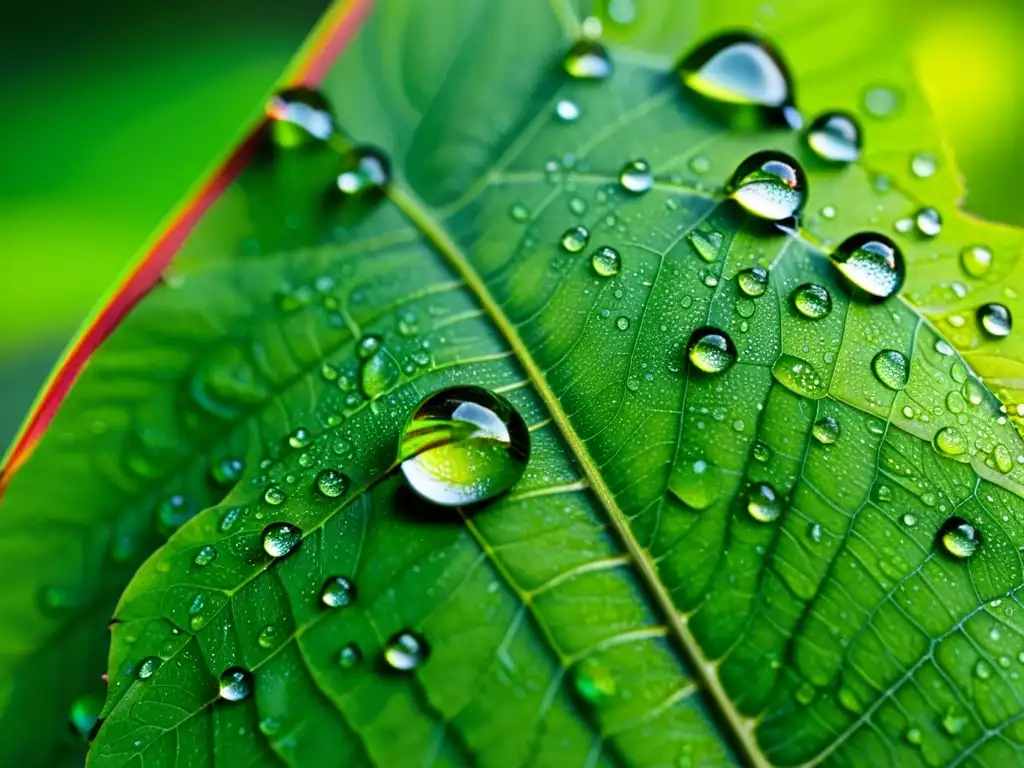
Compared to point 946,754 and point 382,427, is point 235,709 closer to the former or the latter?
point 382,427

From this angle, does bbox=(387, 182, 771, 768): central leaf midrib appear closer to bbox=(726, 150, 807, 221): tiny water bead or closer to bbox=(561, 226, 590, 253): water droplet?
bbox=(561, 226, 590, 253): water droplet

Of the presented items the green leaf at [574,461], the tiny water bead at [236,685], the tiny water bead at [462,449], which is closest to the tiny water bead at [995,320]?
the green leaf at [574,461]

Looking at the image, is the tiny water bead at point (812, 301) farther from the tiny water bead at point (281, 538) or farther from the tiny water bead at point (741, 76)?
the tiny water bead at point (281, 538)

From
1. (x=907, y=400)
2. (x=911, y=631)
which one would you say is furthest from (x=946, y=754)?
(x=907, y=400)

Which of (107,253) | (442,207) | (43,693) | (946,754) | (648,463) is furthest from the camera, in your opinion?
(107,253)

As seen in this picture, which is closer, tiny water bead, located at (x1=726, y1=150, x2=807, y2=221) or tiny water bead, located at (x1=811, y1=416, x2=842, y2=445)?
tiny water bead, located at (x1=811, y1=416, x2=842, y2=445)

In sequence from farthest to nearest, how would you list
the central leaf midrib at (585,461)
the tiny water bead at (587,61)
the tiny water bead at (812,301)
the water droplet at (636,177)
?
the tiny water bead at (587,61), the water droplet at (636,177), the tiny water bead at (812,301), the central leaf midrib at (585,461)

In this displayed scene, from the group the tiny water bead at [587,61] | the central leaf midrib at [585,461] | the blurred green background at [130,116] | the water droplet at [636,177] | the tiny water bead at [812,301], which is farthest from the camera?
the blurred green background at [130,116]

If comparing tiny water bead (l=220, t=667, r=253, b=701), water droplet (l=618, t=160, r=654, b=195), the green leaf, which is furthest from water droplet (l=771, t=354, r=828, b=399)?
tiny water bead (l=220, t=667, r=253, b=701)
